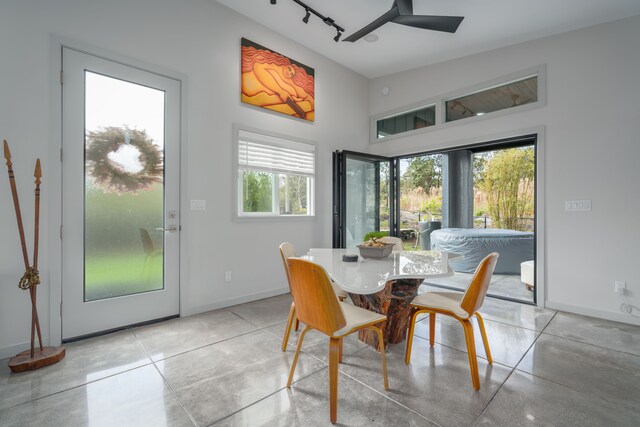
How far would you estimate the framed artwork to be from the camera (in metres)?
3.61

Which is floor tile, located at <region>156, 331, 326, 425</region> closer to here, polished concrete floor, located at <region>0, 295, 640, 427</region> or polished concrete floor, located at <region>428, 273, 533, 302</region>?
polished concrete floor, located at <region>0, 295, 640, 427</region>

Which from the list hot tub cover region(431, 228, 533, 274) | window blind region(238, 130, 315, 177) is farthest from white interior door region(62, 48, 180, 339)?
hot tub cover region(431, 228, 533, 274)

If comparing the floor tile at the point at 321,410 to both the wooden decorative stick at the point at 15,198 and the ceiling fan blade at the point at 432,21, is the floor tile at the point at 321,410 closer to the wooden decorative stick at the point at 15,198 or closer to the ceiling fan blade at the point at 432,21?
the wooden decorative stick at the point at 15,198

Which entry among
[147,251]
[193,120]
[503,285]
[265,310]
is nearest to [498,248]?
[503,285]

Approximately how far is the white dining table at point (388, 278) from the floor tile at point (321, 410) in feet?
2.02

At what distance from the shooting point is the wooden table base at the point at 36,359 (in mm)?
2043

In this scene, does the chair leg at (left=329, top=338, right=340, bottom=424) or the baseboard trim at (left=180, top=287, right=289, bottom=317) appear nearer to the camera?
the chair leg at (left=329, top=338, right=340, bottom=424)

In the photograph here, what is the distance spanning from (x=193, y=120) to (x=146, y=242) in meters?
1.36

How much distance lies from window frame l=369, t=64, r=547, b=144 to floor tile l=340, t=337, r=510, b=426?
3.08 meters

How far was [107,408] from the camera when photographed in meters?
1.70

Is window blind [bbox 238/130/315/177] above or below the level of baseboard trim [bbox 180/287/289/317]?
above

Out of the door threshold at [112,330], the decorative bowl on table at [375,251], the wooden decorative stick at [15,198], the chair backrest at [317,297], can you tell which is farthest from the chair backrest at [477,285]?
the wooden decorative stick at [15,198]

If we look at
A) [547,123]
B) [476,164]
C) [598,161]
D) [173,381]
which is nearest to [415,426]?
[173,381]

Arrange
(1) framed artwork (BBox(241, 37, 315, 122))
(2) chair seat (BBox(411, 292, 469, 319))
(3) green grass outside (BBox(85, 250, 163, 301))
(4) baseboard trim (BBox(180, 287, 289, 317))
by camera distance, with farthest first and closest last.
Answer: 1. (1) framed artwork (BBox(241, 37, 315, 122))
2. (4) baseboard trim (BBox(180, 287, 289, 317))
3. (3) green grass outside (BBox(85, 250, 163, 301))
4. (2) chair seat (BBox(411, 292, 469, 319))
